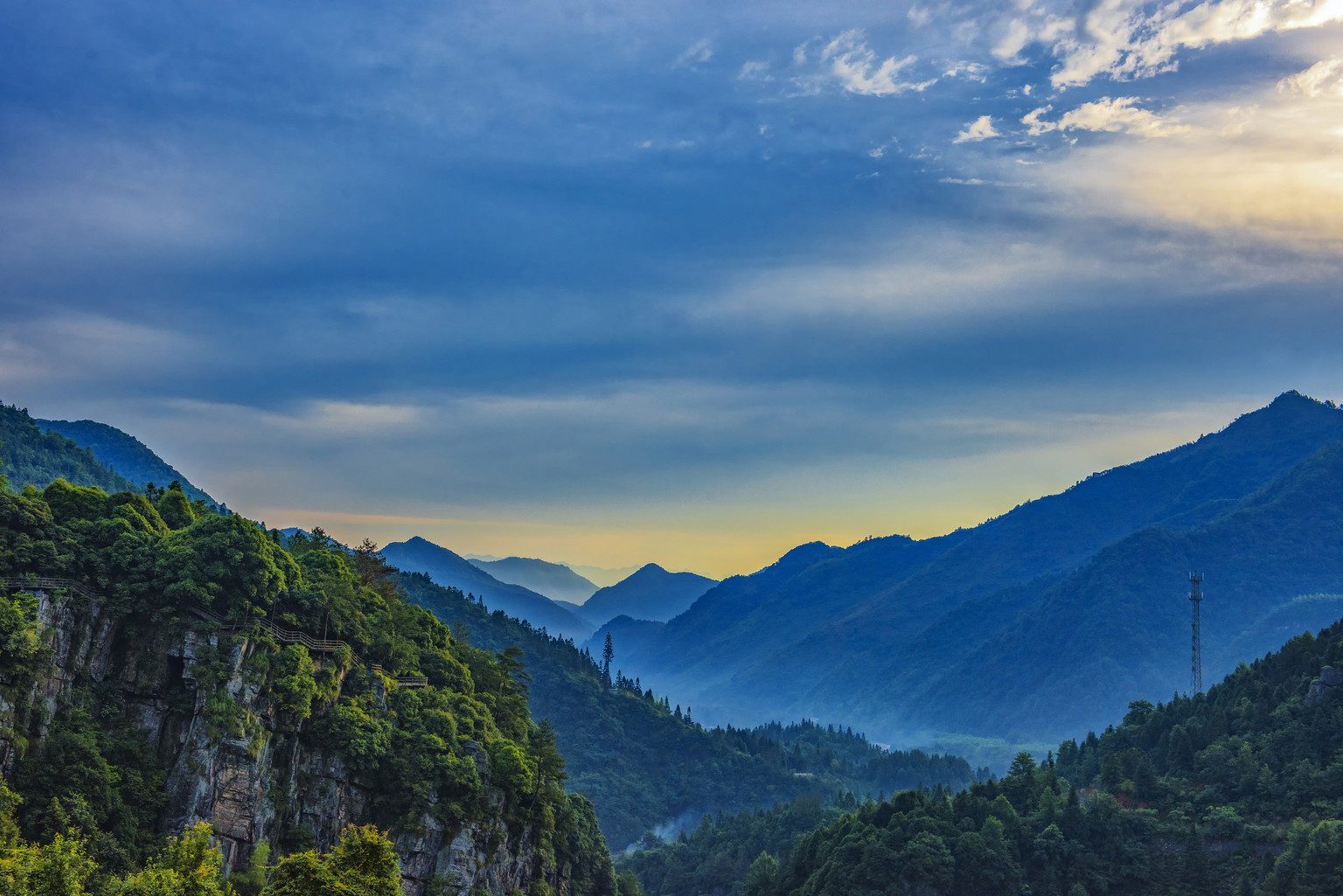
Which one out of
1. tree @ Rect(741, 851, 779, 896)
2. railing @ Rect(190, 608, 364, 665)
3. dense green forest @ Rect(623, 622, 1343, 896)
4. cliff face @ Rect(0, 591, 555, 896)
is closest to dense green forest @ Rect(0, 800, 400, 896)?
cliff face @ Rect(0, 591, 555, 896)

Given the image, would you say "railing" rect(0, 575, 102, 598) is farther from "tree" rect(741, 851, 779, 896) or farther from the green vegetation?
"tree" rect(741, 851, 779, 896)

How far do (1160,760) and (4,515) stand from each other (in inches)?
5129

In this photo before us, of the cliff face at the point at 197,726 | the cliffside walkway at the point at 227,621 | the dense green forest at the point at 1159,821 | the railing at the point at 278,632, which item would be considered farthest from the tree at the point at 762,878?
the railing at the point at 278,632

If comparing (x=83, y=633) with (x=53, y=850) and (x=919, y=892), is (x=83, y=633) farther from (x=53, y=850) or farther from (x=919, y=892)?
(x=919, y=892)

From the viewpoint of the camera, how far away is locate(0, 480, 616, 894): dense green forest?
6159cm

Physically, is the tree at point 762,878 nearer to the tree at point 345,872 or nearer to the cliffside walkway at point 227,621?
the cliffside walkway at point 227,621

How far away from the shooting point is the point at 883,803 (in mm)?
135000

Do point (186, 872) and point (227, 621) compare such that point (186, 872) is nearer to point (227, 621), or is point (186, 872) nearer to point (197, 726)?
point (197, 726)

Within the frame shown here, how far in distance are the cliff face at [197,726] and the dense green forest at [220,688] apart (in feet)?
0.95

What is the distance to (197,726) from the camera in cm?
6831

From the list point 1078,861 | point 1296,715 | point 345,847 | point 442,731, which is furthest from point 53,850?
point 1296,715

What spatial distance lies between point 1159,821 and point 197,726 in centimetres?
10221

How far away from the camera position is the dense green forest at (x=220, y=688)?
6159cm

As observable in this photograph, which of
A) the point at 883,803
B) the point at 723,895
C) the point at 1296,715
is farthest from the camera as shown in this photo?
the point at 723,895
